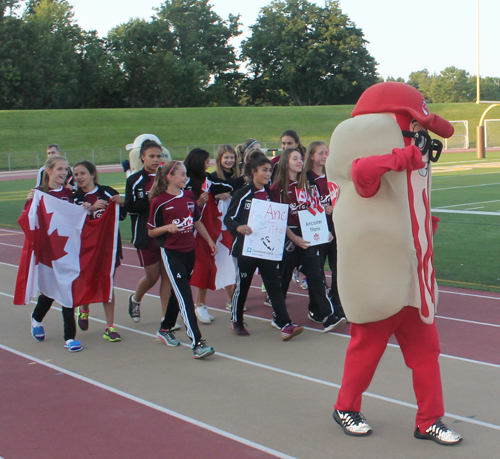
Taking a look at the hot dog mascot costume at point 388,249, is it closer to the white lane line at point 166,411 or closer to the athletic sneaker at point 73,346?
the white lane line at point 166,411

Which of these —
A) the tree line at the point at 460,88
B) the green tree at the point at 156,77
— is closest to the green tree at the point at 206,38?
the green tree at the point at 156,77

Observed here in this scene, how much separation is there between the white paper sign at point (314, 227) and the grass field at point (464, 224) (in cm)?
266

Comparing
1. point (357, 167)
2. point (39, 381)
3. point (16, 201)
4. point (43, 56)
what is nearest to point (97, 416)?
point (39, 381)

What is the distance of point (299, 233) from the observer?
6.57 m

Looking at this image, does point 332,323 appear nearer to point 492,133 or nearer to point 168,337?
point 168,337

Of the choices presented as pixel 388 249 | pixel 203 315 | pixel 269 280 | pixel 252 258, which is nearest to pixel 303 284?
pixel 203 315

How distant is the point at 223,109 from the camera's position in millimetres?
61594

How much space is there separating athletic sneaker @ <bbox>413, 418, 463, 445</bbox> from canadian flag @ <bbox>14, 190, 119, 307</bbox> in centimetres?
356

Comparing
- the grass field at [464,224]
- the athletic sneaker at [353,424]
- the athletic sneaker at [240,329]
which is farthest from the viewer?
the grass field at [464,224]

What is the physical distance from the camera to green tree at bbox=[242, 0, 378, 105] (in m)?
86.2

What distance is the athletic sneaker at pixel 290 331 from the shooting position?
6.05 meters

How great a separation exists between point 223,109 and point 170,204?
187 feet

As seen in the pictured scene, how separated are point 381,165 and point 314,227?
3.07 m

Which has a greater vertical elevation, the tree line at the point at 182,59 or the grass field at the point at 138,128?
the tree line at the point at 182,59
